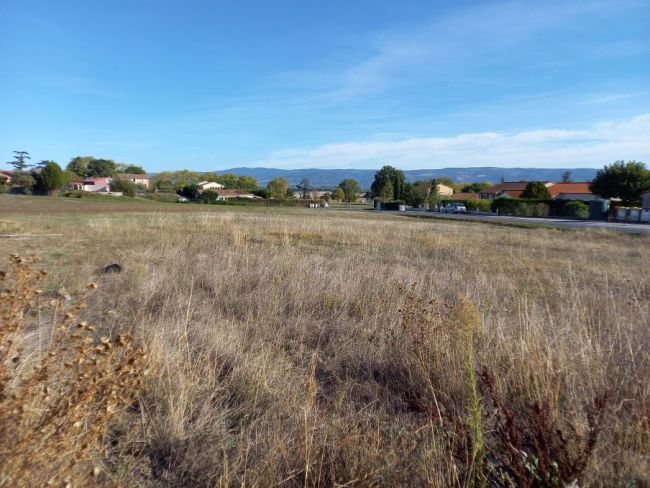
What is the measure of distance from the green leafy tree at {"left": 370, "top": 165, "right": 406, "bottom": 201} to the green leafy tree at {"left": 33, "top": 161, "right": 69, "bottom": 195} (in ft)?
217

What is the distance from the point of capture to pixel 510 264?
32.6 ft

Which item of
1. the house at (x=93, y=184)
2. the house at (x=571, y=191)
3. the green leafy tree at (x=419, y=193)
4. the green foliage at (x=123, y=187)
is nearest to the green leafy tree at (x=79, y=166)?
the house at (x=93, y=184)

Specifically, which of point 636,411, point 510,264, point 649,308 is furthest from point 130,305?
point 510,264

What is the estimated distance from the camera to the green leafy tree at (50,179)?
69.8m

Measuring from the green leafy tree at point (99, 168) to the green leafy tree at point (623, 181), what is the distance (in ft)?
404

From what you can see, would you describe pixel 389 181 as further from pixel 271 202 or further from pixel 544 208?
pixel 544 208

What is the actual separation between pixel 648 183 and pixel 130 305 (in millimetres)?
67834

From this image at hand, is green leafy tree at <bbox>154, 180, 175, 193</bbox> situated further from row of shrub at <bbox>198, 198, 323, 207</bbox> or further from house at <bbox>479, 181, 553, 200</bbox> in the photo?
house at <bbox>479, 181, 553, 200</bbox>

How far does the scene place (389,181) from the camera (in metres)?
108

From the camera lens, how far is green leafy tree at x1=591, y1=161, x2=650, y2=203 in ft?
186

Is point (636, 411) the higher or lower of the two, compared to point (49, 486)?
lower

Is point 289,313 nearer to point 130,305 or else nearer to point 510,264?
point 130,305

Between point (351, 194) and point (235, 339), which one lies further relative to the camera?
point (351, 194)

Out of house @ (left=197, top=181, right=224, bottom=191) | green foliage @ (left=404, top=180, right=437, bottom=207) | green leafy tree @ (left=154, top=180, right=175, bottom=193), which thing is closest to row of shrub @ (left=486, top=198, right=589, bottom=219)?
green foliage @ (left=404, top=180, right=437, bottom=207)
